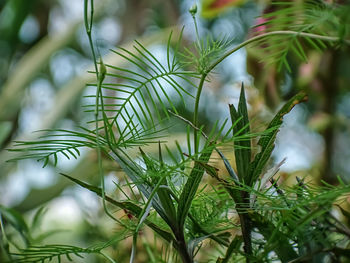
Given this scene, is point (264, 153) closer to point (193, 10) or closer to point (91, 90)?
point (193, 10)

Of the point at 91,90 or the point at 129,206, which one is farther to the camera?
the point at 91,90

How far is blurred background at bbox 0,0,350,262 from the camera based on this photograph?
555 mm

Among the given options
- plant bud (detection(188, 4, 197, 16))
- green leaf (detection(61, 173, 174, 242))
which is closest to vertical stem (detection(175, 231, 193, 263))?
green leaf (detection(61, 173, 174, 242))

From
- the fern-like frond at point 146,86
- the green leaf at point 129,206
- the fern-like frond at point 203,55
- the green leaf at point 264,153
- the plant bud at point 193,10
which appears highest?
the plant bud at point 193,10

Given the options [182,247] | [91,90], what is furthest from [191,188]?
[91,90]

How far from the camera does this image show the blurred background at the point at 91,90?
0.56m

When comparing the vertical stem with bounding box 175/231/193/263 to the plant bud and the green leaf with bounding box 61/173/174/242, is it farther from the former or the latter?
the plant bud

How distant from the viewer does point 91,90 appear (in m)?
0.46

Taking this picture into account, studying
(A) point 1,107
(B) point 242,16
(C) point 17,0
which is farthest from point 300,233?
(C) point 17,0

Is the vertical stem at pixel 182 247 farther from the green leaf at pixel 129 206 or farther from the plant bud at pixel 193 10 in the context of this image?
the plant bud at pixel 193 10

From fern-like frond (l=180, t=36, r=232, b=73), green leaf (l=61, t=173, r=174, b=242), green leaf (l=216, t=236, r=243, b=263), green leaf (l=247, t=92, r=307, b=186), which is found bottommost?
green leaf (l=216, t=236, r=243, b=263)

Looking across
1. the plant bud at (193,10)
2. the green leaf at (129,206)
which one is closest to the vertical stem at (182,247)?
the green leaf at (129,206)

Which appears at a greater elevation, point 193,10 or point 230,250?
point 193,10

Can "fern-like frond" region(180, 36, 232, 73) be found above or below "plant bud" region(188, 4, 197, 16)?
below
